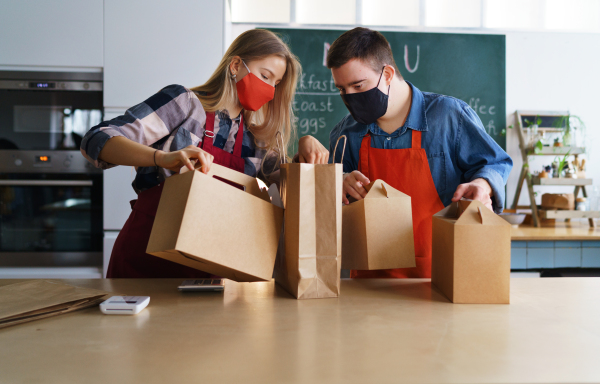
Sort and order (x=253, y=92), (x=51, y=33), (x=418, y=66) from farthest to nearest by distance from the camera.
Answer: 1. (x=418, y=66)
2. (x=51, y=33)
3. (x=253, y=92)

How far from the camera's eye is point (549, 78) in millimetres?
2695

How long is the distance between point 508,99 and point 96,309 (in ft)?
9.04

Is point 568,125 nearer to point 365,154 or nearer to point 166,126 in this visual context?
point 365,154

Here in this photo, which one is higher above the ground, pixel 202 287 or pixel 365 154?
pixel 365 154

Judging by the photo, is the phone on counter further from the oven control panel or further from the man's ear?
the oven control panel

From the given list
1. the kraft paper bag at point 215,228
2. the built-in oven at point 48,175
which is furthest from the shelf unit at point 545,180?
the built-in oven at point 48,175

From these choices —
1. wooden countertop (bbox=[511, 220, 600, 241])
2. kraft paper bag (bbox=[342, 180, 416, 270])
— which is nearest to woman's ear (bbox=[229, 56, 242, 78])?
kraft paper bag (bbox=[342, 180, 416, 270])

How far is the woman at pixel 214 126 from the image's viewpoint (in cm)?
102

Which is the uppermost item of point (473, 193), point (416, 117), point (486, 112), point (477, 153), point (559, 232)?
point (486, 112)

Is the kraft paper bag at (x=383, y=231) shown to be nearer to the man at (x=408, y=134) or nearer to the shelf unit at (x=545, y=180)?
the man at (x=408, y=134)

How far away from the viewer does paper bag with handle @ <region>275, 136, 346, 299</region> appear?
2.39 ft

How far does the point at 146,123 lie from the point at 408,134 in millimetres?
766

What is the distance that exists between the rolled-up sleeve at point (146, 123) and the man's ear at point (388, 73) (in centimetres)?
58

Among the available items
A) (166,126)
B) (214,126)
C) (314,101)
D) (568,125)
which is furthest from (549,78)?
(166,126)
